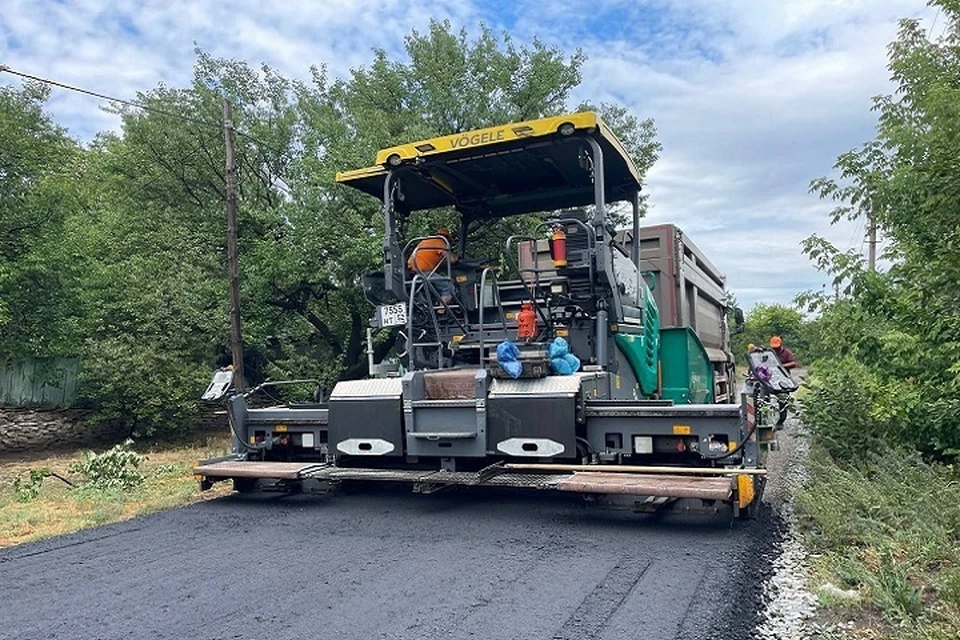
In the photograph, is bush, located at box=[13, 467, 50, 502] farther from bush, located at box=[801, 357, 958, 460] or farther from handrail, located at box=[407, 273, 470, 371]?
bush, located at box=[801, 357, 958, 460]

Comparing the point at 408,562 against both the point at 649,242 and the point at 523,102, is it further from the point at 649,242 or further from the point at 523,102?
the point at 523,102

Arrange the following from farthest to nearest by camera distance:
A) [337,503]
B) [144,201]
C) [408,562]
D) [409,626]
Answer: [144,201]
[337,503]
[408,562]
[409,626]

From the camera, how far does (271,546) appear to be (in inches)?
197

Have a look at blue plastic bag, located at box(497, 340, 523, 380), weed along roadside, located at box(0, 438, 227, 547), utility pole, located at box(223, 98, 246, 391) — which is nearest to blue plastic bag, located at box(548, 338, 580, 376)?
blue plastic bag, located at box(497, 340, 523, 380)

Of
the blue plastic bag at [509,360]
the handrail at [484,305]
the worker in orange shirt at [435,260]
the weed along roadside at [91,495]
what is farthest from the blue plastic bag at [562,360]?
the weed along roadside at [91,495]

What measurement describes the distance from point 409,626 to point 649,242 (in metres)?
6.77

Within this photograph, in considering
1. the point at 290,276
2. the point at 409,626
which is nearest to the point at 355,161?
the point at 290,276

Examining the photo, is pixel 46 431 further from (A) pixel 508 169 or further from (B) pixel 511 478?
(B) pixel 511 478

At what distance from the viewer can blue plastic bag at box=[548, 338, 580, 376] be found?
577cm

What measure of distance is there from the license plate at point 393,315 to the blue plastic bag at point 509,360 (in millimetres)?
1098

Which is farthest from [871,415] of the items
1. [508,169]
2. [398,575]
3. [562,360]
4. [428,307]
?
[398,575]

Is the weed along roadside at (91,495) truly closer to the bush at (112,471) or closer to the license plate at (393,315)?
the bush at (112,471)

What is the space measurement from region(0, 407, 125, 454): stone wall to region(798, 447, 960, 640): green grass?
47.7 feet

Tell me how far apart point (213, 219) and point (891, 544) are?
50.0 feet
